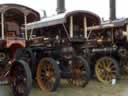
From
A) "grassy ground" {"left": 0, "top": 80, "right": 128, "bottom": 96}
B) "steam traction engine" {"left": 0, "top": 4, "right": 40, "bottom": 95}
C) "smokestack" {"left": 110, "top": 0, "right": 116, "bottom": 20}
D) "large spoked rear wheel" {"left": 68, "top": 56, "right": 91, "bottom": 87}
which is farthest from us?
"smokestack" {"left": 110, "top": 0, "right": 116, "bottom": 20}

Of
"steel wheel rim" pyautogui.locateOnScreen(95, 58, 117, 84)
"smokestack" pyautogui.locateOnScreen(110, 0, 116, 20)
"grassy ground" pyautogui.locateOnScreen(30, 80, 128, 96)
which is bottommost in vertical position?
"grassy ground" pyautogui.locateOnScreen(30, 80, 128, 96)

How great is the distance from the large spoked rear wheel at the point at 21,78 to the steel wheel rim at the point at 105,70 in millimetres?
4826

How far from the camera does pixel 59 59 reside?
415 inches

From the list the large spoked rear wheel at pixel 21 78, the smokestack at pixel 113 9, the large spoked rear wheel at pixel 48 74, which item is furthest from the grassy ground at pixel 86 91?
the smokestack at pixel 113 9

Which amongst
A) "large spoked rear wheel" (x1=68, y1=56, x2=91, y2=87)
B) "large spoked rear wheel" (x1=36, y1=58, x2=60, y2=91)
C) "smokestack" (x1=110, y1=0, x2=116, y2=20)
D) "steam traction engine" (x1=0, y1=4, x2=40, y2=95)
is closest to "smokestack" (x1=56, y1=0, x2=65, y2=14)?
"steam traction engine" (x1=0, y1=4, x2=40, y2=95)

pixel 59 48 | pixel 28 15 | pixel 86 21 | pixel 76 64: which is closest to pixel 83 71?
pixel 76 64

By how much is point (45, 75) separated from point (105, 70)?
3.23 m

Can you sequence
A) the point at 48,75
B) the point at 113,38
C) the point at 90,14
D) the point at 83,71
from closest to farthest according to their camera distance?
1. the point at 48,75
2. the point at 83,71
3. the point at 90,14
4. the point at 113,38

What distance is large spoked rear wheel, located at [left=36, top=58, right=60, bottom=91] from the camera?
954 centimetres

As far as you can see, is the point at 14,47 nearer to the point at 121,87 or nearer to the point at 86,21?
the point at 86,21

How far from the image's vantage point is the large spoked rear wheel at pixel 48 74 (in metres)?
9.54

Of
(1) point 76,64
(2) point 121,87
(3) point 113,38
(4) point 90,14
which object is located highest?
(4) point 90,14

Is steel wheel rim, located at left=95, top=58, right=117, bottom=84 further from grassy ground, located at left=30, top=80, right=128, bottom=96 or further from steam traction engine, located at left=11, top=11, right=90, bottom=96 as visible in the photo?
steam traction engine, located at left=11, top=11, right=90, bottom=96

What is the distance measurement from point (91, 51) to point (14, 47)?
334cm
